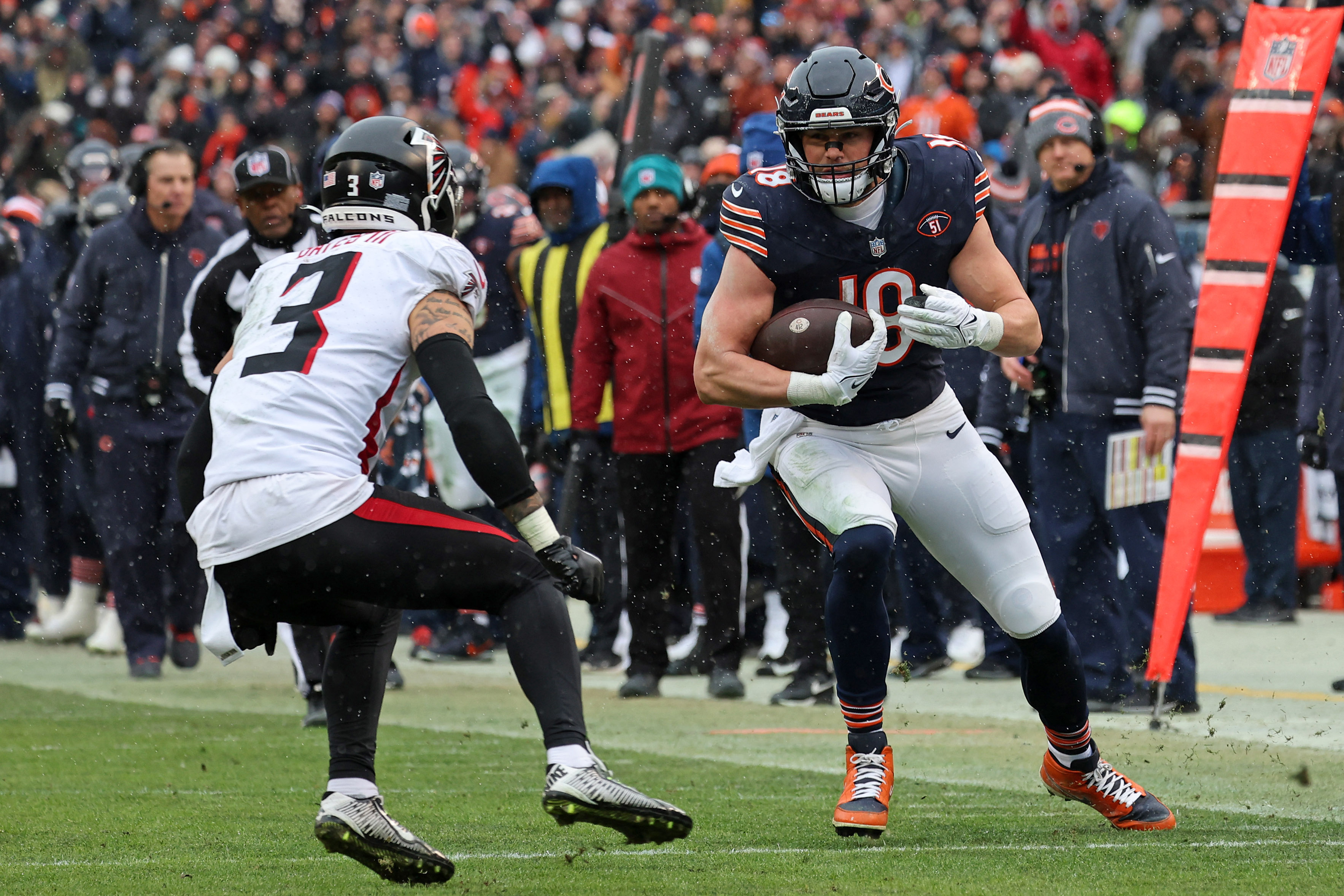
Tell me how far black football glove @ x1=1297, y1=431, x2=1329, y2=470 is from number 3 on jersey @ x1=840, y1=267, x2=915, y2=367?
4.56m

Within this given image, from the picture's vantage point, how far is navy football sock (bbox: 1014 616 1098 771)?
186 inches

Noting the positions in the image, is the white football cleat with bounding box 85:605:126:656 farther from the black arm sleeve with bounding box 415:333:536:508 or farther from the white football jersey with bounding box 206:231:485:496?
the black arm sleeve with bounding box 415:333:536:508

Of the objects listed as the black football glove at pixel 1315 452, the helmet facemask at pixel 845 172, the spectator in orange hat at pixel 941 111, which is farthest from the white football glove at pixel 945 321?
the spectator in orange hat at pixel 941 111

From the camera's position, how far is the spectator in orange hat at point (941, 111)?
14.3m

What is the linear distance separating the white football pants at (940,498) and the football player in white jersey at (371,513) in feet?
3.63

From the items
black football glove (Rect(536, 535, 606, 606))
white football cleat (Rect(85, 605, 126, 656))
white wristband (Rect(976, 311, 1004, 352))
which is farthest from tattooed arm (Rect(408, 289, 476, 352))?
white football cleat (Rect(85, 605, 126, 656))

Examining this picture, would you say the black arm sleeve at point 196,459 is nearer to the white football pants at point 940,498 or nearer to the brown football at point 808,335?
the brown football at point 808,335

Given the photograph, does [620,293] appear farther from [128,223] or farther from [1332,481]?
[1332,481]

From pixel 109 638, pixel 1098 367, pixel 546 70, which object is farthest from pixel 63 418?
pixel 546 70

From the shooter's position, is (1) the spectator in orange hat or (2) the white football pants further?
(1) the spectator in orange hat

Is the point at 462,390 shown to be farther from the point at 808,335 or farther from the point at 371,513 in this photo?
the point at 808,335

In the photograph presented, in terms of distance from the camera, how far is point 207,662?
9.89 metres

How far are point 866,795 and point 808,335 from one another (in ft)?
3.85

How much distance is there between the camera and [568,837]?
4.72 metres
